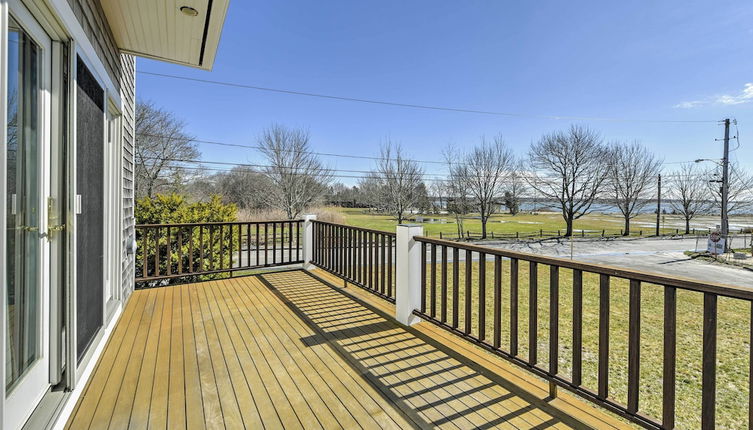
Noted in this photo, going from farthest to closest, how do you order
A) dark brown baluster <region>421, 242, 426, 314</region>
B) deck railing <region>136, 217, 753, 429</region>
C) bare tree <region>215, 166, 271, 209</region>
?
bare tree <region>215, 166, 271, 209</region> < dark brown baluster <region>421, 242, 426, 314</region> < deck railing <region>136, 217, 753, 429</region>

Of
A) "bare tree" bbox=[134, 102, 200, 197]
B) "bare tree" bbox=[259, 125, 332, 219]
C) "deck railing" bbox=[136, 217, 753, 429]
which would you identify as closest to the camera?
"deck railing" bbox=[136, 217, 753, 429]

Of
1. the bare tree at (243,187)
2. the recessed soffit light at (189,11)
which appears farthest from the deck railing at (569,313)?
the bare tree at (243,187)

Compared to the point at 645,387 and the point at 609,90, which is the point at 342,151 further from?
the point at 645,387

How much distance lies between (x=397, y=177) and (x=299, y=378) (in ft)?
65.2

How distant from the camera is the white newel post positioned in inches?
111

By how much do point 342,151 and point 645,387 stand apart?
1897 centimetres

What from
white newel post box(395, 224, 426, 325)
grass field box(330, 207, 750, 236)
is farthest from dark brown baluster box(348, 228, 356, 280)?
grass field box(330, 207, 750, 236)

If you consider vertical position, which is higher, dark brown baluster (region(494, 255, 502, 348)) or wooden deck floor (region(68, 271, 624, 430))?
dark brown baluster (region(494, 255, 502, 348))

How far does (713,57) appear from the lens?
14.6 m

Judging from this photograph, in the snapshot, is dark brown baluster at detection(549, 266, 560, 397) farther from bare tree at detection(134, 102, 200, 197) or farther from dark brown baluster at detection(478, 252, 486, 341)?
bare tree at detection(134, 102, 200, 197)

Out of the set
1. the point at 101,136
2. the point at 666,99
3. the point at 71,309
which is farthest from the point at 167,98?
the point at 666,99

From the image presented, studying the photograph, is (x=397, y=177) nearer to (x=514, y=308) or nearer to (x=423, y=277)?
(x=423, y=277)

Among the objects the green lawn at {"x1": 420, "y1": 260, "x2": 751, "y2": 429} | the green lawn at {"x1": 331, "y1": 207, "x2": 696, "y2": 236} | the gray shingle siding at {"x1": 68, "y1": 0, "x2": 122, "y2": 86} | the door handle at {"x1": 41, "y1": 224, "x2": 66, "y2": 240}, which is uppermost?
the gray shingle siding at {"x1": 68, "y1": 0, "x2": 122, "y2": 86}

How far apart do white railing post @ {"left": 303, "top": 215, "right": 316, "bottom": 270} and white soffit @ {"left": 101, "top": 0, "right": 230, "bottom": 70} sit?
7.67 ft
